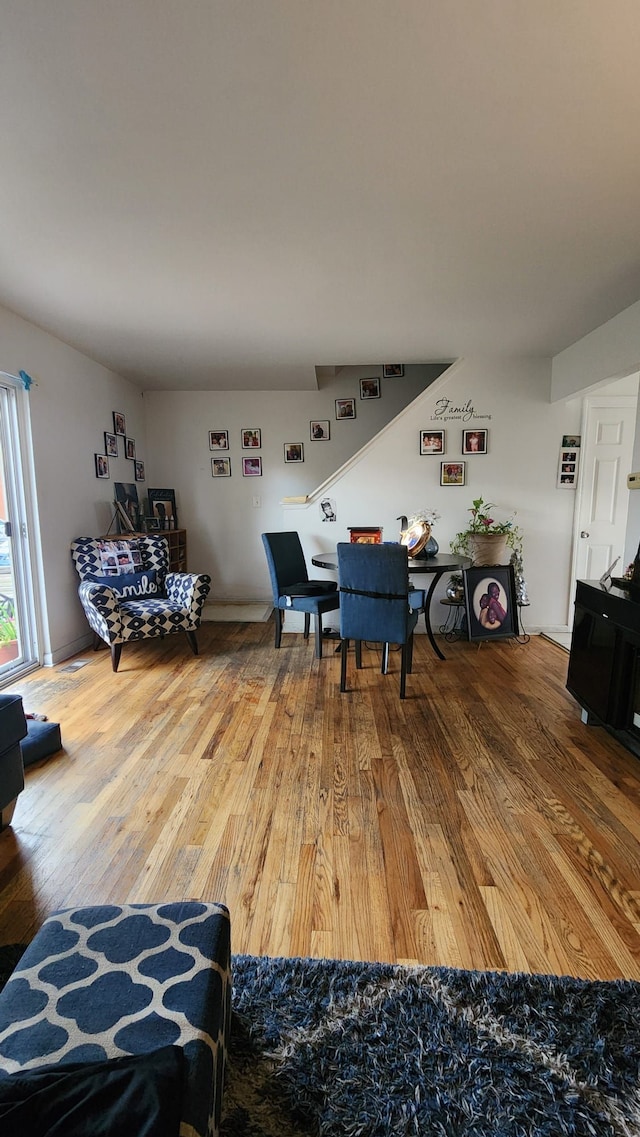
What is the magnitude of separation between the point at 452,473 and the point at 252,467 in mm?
2313

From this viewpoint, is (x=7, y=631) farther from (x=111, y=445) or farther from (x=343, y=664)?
(x=343, y=664)

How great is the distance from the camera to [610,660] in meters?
2.48

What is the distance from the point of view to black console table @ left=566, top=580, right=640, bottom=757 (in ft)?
7.74

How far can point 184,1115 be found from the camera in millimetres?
693

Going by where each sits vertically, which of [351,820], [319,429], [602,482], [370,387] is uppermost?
[370,387]

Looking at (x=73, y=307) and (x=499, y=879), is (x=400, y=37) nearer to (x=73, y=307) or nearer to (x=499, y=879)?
(x=499, y=879)

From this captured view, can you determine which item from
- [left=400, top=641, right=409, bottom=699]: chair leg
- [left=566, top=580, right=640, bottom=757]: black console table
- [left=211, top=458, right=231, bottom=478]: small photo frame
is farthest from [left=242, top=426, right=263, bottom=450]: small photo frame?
[left=566, top=580, right=640, bottom=757]: black console table

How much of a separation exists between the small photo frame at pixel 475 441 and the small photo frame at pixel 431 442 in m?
0.21

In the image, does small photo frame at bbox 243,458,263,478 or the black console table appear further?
small photo frame at bbox 243,458,263,478

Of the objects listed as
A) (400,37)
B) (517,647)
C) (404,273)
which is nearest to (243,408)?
(404,273)

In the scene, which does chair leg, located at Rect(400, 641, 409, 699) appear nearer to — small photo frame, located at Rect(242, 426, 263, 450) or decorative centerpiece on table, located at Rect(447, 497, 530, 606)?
decorative centerpiece on table, located at Rect(447, 497, 530, 606)

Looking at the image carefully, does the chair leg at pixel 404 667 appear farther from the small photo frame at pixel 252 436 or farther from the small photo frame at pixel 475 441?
the small photo frame at pixel 252 436

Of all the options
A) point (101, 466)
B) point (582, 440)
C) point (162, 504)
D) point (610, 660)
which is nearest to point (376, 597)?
point (610, 660)

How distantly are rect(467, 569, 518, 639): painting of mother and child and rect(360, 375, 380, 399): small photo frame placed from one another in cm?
263
